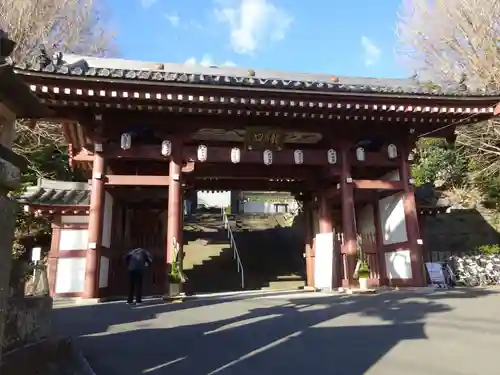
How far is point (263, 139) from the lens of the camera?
37.9ft

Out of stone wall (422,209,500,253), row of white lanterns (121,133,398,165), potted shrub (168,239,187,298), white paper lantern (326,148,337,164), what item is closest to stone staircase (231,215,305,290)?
white paper lantern (326,148,337,164)

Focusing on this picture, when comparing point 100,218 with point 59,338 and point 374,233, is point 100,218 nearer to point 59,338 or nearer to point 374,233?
point 59,338

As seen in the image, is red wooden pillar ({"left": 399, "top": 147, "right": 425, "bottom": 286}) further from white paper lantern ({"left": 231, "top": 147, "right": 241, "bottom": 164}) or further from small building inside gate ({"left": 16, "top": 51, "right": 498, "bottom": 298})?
white paper lantern ({"left": 231, "top": 147, "right": 241, "bottom": 164})

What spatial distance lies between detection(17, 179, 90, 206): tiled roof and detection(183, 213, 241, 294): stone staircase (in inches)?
189

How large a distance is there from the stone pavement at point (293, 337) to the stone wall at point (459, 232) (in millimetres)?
12509

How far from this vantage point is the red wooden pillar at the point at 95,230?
9.86 m

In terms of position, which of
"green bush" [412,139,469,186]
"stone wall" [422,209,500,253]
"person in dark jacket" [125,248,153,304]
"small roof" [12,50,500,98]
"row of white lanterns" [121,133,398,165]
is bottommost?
"person in dark jacket" [125,248,153,304]

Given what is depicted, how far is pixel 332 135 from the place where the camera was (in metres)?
11.9

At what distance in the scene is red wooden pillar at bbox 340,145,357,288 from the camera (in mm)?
10943

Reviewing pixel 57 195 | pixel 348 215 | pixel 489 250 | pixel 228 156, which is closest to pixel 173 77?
pixel 228 156

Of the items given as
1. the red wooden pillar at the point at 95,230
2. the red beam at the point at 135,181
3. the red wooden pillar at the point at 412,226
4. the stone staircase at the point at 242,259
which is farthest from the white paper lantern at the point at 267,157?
the stone staircase at the point at 242,259

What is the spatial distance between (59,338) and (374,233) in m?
11.2

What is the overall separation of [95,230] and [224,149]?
12.9 feet

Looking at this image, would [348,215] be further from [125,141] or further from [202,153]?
[125,141]
